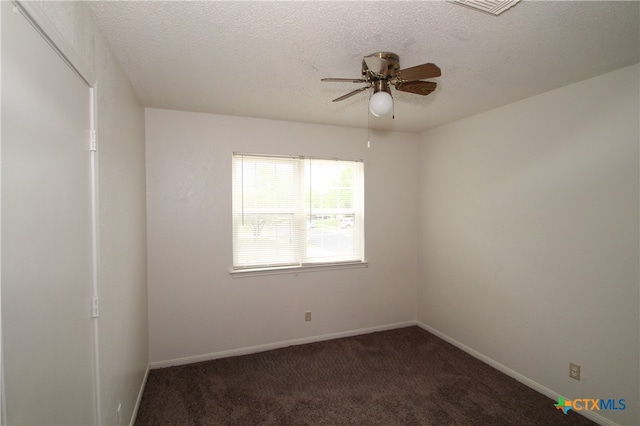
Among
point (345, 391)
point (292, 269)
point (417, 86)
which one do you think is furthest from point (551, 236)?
point (292, 269)

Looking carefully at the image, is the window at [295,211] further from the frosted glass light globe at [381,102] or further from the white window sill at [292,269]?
the frosted glass light globe at [381,102]

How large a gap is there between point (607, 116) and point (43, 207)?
10.7 ft

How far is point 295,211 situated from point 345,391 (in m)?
1.85

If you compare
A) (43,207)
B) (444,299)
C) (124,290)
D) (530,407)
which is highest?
(43,207)

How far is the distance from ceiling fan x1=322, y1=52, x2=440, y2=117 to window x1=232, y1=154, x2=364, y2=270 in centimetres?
170

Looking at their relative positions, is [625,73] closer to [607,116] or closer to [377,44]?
[607,116]

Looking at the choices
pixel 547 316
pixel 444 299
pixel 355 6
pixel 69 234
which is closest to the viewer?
pixel 69 234

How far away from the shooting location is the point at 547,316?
2.50 m

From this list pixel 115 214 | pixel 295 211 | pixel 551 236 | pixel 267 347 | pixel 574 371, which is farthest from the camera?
pixel 295 211

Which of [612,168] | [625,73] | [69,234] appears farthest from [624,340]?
[69,234]

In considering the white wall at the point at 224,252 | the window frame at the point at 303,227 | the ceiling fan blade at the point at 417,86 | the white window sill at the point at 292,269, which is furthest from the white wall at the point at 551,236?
the ceiling fan blade at the point at 417,86

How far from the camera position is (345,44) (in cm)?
176

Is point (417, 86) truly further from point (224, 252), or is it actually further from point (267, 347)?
point (267, 347)

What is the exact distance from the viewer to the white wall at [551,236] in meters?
2.05
